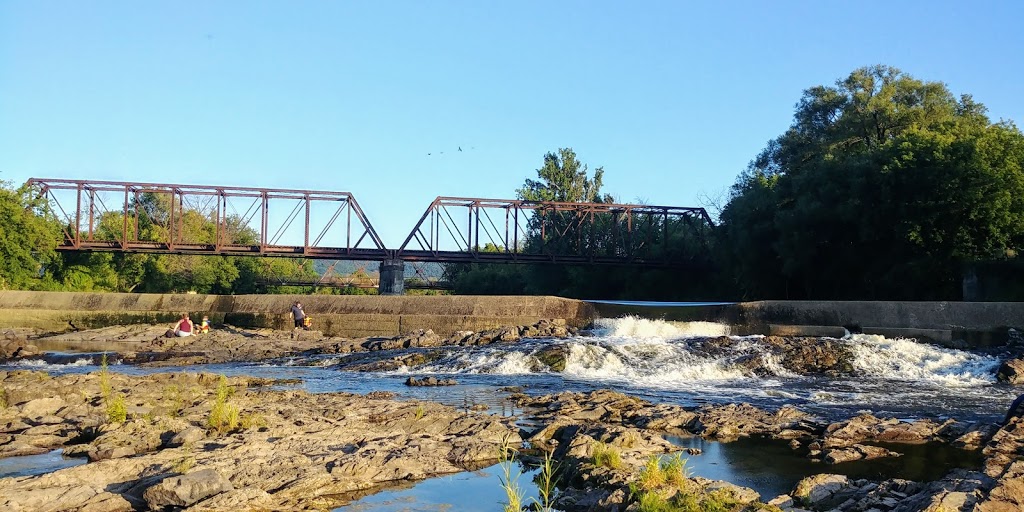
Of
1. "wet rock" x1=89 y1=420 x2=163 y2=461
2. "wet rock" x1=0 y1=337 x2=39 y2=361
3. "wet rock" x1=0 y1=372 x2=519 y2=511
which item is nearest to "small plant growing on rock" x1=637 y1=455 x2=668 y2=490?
"wet rock" x1=0 y1=372 x2=519 y2=511

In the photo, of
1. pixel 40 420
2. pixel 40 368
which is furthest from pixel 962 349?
pixel 40 368

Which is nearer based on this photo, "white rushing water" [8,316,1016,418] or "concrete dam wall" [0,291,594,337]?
"white rushing water" [8,316,1016,418]

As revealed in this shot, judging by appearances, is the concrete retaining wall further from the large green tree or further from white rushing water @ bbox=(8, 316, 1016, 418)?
the large green tree

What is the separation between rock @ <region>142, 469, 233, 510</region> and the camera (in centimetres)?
662

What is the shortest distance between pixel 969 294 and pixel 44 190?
43.9 m

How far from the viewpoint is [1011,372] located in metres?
17.3

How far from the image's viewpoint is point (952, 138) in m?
28.6

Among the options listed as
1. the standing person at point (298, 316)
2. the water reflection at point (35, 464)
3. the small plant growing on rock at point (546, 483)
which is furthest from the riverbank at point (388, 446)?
the standing person at point (298, 316)

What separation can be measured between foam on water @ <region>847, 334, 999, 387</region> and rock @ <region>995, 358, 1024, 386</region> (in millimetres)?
229

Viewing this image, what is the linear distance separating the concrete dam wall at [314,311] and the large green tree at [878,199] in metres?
11.6

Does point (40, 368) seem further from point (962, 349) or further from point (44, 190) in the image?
point (44, 190)

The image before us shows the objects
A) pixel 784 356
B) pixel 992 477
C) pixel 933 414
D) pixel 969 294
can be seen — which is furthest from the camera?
pixel 969 294

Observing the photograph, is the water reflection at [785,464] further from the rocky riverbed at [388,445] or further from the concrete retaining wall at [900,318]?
the concrete retaining wall at [900,318]

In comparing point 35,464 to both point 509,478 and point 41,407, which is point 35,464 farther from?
point 509,478
